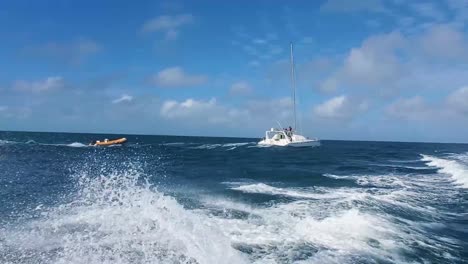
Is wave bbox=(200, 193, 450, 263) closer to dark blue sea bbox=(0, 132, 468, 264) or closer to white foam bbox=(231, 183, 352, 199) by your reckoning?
dark blue sea bbox=(0, 132, 468, 264)

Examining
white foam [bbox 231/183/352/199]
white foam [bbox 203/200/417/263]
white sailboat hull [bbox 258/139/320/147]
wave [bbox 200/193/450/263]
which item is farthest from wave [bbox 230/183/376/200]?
white sailboat hull [bbox 258/139/320/147]

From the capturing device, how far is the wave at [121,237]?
12.5m

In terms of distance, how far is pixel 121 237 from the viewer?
14391 millimetres

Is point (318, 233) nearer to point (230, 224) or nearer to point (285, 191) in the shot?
point (230, 224)

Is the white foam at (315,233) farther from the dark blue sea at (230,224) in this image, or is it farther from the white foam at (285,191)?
the white foam at (285,191)

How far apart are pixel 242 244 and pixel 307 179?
1983 cm

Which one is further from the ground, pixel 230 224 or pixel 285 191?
pixel 285 191

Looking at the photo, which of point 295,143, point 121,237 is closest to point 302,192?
point 121,237

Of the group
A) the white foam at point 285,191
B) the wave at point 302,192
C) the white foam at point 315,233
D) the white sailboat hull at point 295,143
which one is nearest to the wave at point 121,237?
the white foam at point 315,233

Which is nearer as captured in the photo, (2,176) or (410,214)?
(410,214)

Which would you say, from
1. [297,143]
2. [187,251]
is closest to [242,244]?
[187,251]

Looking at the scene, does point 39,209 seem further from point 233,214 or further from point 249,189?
point 249,189

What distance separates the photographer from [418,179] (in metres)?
36.6

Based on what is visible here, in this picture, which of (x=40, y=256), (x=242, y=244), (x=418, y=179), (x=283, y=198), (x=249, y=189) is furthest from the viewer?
(x=418, y=179)
